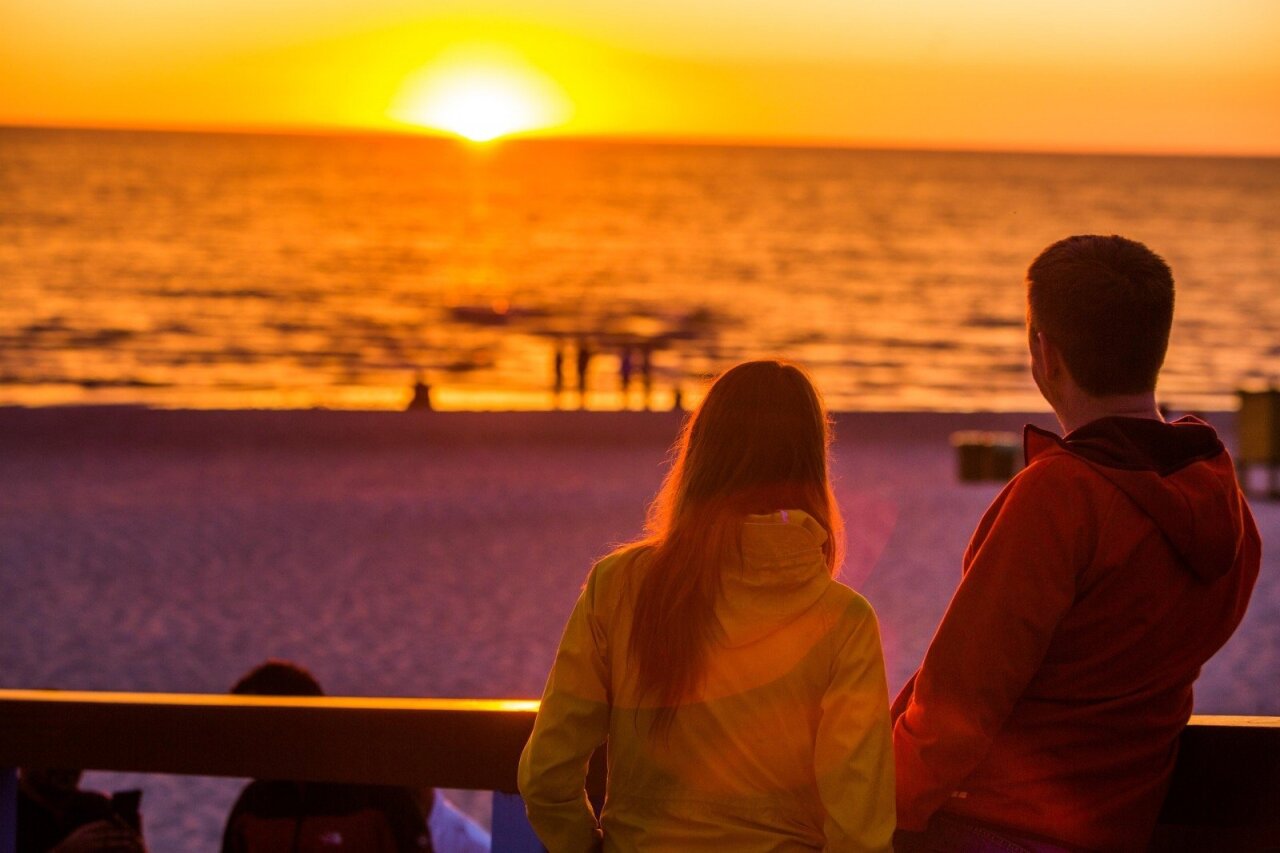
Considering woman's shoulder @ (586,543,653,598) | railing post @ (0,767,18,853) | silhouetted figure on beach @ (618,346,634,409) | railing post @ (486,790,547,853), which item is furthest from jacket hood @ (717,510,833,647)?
silhouetted figure on beach @ (618,346,634,409)

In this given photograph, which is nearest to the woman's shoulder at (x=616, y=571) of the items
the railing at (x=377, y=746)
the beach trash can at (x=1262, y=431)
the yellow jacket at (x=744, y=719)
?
the yellow jacket at (x=744, y=719)

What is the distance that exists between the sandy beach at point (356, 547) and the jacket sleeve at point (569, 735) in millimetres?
3784

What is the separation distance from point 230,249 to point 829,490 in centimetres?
6689

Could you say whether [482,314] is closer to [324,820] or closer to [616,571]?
[324,820]

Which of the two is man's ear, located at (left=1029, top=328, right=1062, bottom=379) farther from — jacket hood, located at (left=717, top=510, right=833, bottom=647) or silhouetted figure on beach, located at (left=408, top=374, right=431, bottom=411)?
silhouetted figure on beach, located at (left=408, top=374, right=431, bottom=411)

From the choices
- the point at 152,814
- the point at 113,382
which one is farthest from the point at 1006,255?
the point at 152,814

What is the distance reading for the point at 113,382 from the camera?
30453 millimetres

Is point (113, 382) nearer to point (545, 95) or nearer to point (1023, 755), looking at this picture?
point (1023, 755)

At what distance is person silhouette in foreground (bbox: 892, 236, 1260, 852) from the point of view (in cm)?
198

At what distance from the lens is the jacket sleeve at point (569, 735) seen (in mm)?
2066

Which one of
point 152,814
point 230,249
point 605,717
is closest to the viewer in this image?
point 605,717

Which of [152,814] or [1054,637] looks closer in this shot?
[1054,637]

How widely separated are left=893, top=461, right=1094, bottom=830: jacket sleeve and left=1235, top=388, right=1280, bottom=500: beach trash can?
14.1 m

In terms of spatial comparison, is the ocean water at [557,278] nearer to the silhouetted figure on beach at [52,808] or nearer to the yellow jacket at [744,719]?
the yellow jacket at [744,719]
